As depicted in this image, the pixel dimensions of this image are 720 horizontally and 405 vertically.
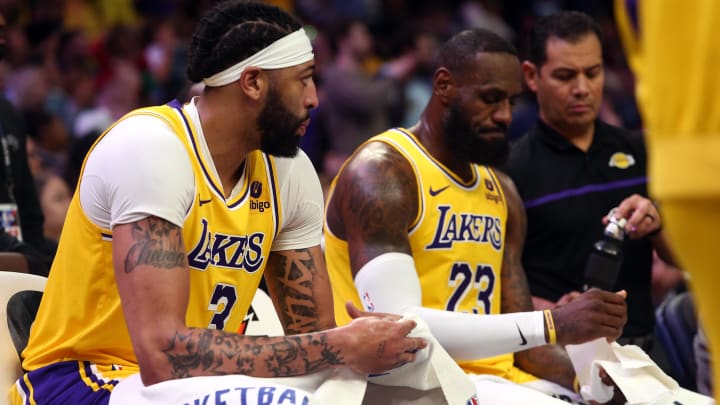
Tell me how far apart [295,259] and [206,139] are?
1.78 ft

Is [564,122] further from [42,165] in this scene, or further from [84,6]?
[84,6]

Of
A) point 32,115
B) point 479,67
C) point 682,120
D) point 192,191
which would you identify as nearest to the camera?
point 682,120

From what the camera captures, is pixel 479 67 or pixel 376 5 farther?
pixel 376 5

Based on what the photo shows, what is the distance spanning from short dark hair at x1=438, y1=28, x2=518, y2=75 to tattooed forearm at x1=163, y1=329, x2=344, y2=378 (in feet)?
5.61

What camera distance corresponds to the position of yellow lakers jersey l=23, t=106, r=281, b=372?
10.3ft

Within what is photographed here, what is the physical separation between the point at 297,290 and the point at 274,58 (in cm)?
78

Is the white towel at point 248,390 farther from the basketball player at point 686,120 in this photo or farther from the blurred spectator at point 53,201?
the blurred spectator at point 53,201

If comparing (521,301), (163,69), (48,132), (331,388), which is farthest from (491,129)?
(163,69)

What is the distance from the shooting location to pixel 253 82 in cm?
326

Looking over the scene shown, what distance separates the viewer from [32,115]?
7.89 meters

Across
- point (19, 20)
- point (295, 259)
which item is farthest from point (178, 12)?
point (295, 259)

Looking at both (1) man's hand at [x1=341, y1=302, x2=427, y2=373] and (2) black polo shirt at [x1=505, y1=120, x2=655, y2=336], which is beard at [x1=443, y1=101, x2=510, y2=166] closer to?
(2) black polo shirt at [x1=505, y1=120, x2=655, y2=336]

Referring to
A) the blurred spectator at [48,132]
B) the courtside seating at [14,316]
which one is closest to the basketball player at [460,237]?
the courtside seating at [14,316]

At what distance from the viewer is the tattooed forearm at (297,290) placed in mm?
3508
